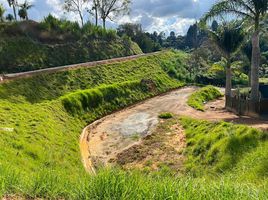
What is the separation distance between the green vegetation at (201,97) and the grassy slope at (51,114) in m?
4.13

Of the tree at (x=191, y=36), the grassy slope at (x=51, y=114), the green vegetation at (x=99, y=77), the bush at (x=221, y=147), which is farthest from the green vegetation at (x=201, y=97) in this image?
the tree at (x=191, y=36)

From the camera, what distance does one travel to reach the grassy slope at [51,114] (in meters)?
14.1

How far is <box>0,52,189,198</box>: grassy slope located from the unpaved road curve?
28.8 inches

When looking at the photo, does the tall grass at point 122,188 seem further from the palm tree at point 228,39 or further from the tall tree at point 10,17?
the tall tree at point 10,17

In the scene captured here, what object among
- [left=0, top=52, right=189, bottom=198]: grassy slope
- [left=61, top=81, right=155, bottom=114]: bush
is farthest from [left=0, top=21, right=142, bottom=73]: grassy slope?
[left=61, top=81, right=155, bottom=114]: bush

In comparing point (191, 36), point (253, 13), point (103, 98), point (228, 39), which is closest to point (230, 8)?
point (253, 13)

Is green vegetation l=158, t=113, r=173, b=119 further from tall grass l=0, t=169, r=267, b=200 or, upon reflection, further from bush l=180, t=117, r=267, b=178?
tall grass l=0, t=169, r=267, b=200

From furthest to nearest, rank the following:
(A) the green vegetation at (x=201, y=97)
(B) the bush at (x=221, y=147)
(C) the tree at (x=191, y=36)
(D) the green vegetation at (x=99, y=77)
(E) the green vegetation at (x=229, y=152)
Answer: (C) the tree at (x=191, y=36) < (A) the green vegetation at (x=201, y=97) < (D) the green vegetation at (x=99, y=77) < (B) the bush at (x=221, y=147) < (E) the green vegetation at (x=229, y=152)

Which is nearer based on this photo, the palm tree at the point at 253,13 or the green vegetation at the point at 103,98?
the palm tree at the point at 253,13

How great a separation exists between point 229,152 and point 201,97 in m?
22.4

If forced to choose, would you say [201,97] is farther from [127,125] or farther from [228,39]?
[127,125]

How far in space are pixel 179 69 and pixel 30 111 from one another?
3192 cm

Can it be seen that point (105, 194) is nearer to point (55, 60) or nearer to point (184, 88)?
point (55, 60)

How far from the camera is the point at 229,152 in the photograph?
1527cm
